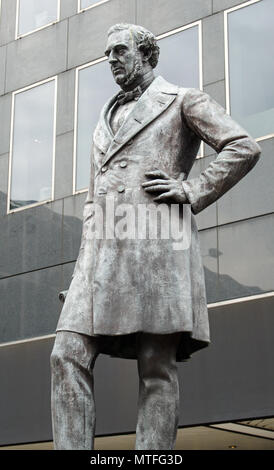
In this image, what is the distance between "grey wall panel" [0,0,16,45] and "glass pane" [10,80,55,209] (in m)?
1.49

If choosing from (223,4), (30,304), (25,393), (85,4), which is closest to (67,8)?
(85,4)

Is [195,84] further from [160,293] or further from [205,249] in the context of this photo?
[160,293]

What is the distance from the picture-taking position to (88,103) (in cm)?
2019

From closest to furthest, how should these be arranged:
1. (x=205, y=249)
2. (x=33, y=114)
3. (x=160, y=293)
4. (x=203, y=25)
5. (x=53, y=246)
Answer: (x=160, y=293), (x=205, y=249), (x=203, y=25), (x=53, y=246), (x=33, y=114)

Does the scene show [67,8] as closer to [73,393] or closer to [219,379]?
[219,379]

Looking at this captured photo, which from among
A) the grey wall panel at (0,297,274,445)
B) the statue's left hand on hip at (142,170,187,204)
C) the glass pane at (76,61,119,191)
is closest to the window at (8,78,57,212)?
the glass pane at (76,61,119,191)

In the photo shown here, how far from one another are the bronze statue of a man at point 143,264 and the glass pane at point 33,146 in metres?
13.6

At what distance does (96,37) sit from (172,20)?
6.53 ft

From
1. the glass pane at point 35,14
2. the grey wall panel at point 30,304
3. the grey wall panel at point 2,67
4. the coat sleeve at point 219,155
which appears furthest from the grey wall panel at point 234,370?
the coat sleeve at point 219,155

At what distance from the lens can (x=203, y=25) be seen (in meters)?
18.6

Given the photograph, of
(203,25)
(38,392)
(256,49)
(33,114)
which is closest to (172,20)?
(203,25)

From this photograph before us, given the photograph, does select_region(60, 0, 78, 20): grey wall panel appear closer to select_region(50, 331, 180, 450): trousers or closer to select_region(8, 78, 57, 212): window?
select_region(8, 78, 57, 212): window

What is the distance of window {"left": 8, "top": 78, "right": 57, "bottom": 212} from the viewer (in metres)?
20.7

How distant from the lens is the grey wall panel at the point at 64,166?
65.8 feet
